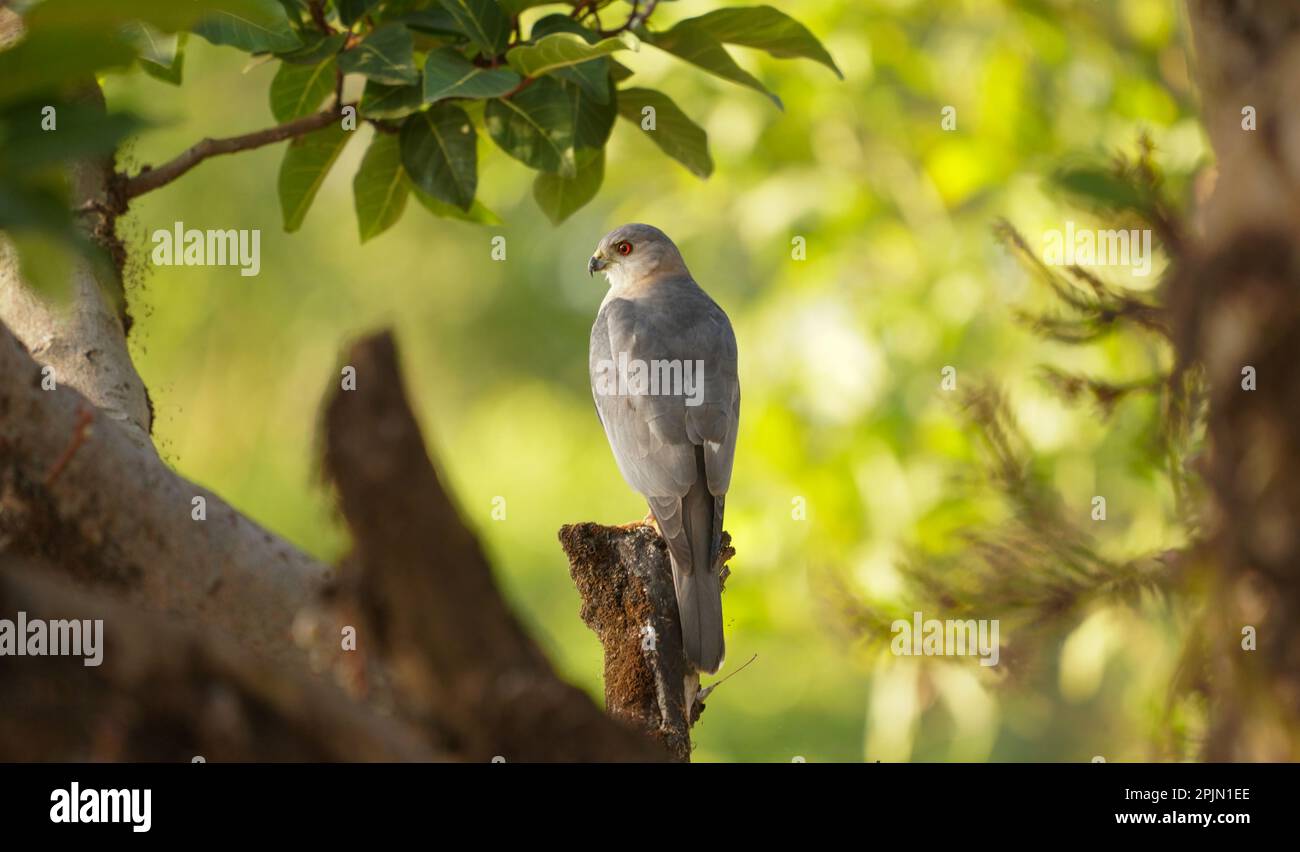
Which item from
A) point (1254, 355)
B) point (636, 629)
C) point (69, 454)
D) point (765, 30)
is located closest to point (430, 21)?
point (765, 30)

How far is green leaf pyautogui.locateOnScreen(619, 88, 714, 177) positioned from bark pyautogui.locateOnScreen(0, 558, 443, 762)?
6.64ft

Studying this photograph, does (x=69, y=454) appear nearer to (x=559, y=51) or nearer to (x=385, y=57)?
(x=385, y=57)

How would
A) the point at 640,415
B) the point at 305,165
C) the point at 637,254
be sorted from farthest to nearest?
1. the point at 637,254
2. the point at 640,415
3. the point at 305,165

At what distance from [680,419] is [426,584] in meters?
2.90

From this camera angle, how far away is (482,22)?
2.85 metres

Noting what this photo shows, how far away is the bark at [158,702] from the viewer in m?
1.47

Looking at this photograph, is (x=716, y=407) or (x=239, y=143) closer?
(x=239, y=143)

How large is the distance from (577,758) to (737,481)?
1011cm

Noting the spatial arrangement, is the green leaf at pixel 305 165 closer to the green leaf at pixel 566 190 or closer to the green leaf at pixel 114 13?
the green leaf at pixel 566 190

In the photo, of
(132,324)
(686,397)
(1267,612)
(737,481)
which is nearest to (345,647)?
(1267,612)

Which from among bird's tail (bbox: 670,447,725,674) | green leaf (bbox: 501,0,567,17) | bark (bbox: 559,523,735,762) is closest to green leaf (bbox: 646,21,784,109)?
green leaf (bbox: 501,0,567,17)

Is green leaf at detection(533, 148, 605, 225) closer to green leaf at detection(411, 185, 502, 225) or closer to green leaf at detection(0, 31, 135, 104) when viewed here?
green leaf at detection(411, 185, 502, 225)

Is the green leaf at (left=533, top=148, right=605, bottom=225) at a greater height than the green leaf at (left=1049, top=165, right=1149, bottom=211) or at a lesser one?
greater

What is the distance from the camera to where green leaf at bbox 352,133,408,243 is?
10.6 feet
